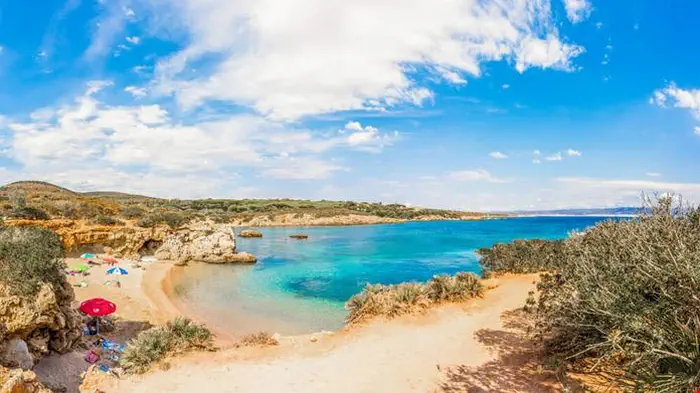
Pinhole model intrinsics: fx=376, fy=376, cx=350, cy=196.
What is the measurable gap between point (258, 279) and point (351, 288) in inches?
301

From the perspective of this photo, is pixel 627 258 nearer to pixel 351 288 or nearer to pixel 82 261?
pixel 351 288

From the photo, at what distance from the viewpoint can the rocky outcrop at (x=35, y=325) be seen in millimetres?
8344

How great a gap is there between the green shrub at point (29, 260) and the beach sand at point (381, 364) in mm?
3122

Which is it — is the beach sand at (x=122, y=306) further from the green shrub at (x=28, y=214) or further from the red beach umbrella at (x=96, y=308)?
the green shrub at (x=28, y=214)

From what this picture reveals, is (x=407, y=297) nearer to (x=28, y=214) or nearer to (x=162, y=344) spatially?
(x=162, y=344)

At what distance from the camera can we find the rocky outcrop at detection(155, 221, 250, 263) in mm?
34594

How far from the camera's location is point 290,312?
1972cm

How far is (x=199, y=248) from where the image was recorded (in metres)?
35.8

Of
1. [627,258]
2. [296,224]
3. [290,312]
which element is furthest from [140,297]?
[296,224]

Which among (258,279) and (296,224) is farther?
(296,224)

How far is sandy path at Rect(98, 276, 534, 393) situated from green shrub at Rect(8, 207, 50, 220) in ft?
118

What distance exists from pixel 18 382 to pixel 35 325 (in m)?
4.45

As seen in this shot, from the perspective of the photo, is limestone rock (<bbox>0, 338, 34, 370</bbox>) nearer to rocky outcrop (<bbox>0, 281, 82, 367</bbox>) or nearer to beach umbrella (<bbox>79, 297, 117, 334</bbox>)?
rocky outcrop (<bbox>0, 281, 82, 367</bbox>)

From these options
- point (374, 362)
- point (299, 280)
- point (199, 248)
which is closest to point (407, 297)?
point (374, 362)
